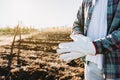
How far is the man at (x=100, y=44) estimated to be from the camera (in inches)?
53.4

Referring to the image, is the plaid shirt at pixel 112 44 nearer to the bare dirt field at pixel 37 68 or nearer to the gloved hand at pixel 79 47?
the gloved hand at pixel 79 47

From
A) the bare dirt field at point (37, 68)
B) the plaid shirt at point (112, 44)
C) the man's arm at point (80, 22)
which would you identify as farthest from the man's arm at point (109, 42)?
the bare dirt field at point (37, 68)

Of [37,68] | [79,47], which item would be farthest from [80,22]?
[37,68]

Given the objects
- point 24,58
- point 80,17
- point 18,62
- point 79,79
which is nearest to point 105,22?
point 80,17

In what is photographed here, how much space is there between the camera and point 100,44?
135cm

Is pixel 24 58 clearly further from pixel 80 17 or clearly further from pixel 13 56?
pixel 80 17

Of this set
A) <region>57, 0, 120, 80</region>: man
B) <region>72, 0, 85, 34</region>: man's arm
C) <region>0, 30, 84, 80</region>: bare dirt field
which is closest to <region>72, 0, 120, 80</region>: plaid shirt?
<region>57, 0, 120, 80</region>: man

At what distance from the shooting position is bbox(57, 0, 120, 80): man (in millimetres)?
1356

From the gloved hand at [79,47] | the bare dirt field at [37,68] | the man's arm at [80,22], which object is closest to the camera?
the gloved hand at [79,47]

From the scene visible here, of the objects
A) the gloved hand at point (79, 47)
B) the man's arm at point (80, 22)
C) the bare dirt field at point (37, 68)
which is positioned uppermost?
the man's arm at point (80, 22)

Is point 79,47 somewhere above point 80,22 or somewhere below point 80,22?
below

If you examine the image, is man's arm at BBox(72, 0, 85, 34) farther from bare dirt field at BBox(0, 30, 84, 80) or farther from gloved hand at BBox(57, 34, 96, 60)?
bare dirt field at BBox(0, 30, 84, 80)

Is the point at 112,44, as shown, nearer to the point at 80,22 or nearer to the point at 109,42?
the point at 109,42

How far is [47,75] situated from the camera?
158 inches
